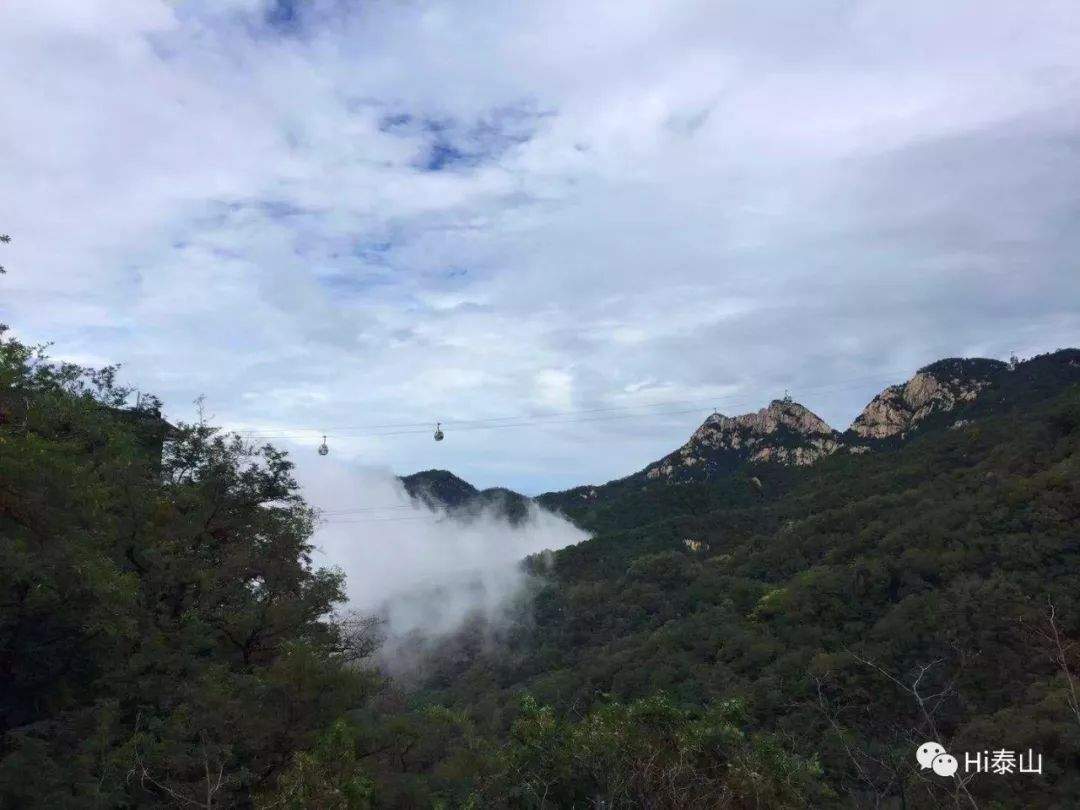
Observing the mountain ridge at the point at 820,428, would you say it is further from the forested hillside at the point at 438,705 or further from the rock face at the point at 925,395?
the forested hillside at the point at 438,705

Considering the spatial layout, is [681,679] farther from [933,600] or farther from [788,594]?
[933,600]

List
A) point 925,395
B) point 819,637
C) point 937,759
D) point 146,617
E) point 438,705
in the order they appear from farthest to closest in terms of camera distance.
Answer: point 925,395
point 819,637
point 438,705
point 146,617
point 937,759

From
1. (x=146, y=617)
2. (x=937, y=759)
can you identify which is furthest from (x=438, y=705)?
(x=937, y=759)

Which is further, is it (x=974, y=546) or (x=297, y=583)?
(x=974, y=546)

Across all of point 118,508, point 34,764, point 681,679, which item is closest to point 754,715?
point 681,679

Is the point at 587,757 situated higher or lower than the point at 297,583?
lower

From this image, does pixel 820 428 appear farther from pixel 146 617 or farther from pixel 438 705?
pixel 146 617
